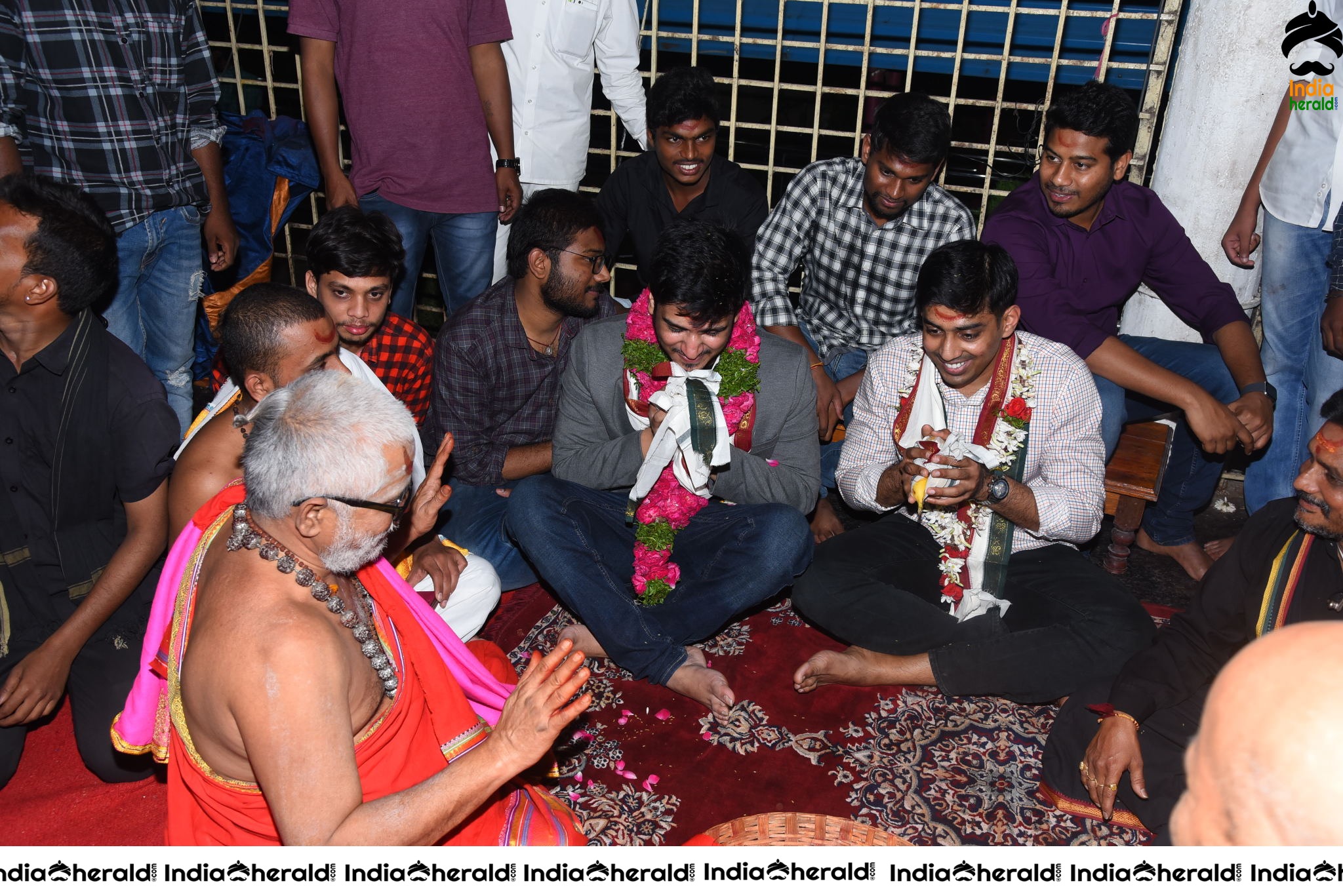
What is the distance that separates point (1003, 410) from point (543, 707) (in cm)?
234

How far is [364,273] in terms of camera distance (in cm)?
396

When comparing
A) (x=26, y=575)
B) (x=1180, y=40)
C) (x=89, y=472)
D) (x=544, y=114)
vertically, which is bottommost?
(x=26, y=575)

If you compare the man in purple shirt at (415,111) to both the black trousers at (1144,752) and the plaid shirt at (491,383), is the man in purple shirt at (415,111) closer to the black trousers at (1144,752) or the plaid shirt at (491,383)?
the plaid shirt at (491,383)

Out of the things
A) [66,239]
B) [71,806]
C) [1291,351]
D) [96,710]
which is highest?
[66,239]

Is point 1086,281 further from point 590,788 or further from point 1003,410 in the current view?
point 590,788

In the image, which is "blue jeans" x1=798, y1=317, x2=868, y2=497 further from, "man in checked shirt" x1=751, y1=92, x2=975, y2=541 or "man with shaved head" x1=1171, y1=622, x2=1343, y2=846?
"man with shaved head" x1=1171, y1=622, x2=1343, y2=846

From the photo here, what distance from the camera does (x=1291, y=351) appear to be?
461 cm

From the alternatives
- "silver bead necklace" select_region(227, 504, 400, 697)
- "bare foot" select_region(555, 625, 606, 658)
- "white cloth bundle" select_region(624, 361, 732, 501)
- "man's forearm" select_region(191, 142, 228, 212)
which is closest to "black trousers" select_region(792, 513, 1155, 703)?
"white cloth bundle" select_region(624, 361, 732, 501)

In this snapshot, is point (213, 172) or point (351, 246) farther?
point (213, 172)

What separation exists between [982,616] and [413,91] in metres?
3.54

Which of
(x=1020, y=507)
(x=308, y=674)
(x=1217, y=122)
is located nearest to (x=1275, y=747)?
(x=308, y=674)

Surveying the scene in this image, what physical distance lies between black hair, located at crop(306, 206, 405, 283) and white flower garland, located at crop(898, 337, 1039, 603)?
7.14 feet

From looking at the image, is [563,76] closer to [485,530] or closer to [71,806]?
[485,530]
